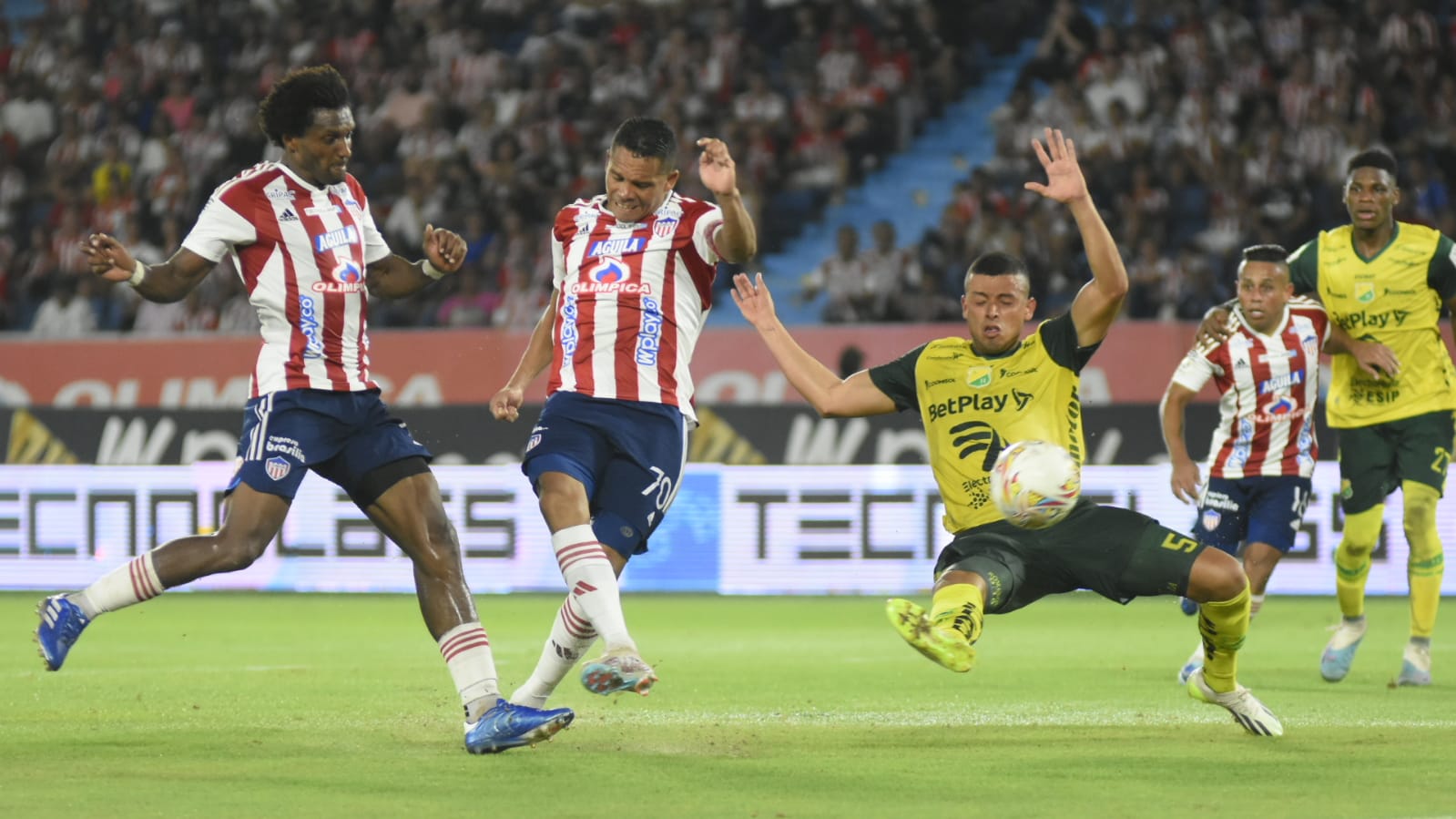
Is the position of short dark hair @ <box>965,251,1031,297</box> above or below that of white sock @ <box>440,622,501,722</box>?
above

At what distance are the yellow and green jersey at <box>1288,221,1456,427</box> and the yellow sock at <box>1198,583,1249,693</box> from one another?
2.83 meters

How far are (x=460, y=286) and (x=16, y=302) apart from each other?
5.33 metres

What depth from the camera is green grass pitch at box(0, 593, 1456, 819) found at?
5.46 m

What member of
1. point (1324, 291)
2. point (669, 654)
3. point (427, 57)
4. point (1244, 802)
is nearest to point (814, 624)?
point (669, 654)

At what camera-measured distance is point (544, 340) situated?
7191mm

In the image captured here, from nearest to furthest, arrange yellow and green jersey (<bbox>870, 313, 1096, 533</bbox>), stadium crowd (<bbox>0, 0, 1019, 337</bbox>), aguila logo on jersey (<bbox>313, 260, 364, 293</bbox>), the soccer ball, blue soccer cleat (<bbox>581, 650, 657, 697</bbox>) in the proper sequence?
blue soccer cleat (<bbox>581, 650, 657, 697</bbox>) < the soccer ball < yellow and green jersey (<bbox>870, 313, 1096, 533</bbox>) < aguila logo on jersey (<bbox>313, 260, 364, 293</bbox>) < stadium crowd (<bbox>0, 0, 1019, 337</bbox>)

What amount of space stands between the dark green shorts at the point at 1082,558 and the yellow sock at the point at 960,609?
0.15 m

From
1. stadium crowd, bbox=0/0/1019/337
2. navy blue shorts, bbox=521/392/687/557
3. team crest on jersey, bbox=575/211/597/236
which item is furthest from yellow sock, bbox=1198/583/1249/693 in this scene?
stadium crowd, bbox=0/0/1019/337

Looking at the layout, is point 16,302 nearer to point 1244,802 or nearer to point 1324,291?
point 1324,291

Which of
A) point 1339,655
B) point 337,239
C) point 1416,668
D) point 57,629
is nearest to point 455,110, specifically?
point 1339,655

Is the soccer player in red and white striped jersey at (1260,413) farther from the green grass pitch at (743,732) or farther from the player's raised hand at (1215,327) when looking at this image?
the green grass pitch at (743,732)

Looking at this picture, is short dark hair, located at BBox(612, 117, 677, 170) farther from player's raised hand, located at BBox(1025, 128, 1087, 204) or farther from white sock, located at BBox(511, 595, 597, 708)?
white sock, located at BBox(511, 595, 597, 708)

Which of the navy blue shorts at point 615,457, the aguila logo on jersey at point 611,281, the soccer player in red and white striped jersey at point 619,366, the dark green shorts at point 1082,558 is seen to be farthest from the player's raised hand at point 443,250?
the dark green shorts at point 1082,558

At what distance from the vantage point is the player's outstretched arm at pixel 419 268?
271 inches
